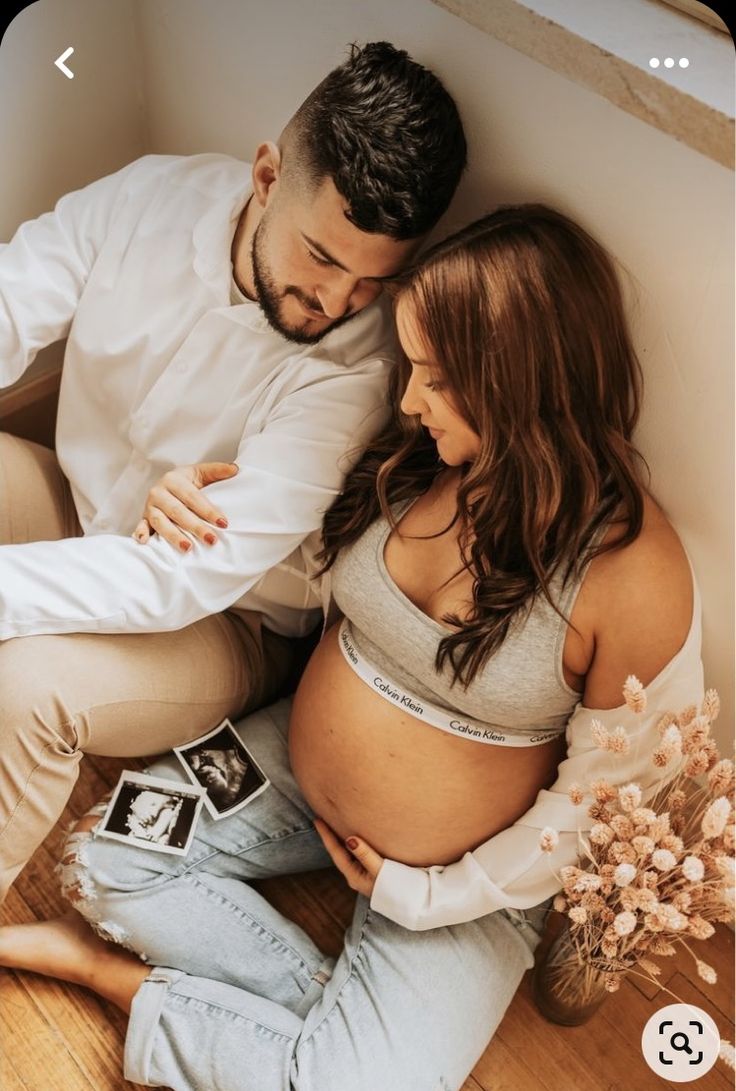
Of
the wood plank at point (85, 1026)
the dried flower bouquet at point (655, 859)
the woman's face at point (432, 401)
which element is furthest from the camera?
the wood plank at point (85, 1026)

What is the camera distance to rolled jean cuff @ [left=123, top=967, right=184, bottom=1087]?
1.51 metres

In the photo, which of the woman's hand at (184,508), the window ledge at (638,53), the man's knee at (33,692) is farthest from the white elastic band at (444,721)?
the window ledge at (638,53)

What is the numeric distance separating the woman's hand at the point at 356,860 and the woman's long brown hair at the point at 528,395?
0.37 meters

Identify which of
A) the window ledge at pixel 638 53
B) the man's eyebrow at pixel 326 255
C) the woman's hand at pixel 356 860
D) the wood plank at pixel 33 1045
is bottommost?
the wood plank at pixel 33 1045

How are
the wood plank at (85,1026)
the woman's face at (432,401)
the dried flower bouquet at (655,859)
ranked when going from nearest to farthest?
the dried flower bouquet at (655,859), the woman's face at (432,401), the wood plank at (85,1026)

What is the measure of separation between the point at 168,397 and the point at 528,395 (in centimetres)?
66

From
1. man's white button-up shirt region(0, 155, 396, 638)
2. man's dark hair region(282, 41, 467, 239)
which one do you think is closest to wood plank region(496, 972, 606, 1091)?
man's white button-up shirt region(0, 155, 396, 638)

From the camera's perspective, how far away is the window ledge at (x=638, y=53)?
1.04 metres

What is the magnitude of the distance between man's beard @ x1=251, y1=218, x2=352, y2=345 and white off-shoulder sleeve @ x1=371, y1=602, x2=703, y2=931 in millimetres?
677

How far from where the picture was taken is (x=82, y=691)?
58.8 inches

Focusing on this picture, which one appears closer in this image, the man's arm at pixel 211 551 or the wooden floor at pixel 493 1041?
the man's arm at pixel 211 551

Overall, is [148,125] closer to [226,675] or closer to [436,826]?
[226,675]

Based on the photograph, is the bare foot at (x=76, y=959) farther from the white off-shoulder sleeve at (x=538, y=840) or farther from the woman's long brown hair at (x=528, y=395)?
the woman's long brown hair at (x=528, y=395)

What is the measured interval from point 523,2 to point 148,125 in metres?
1.09
